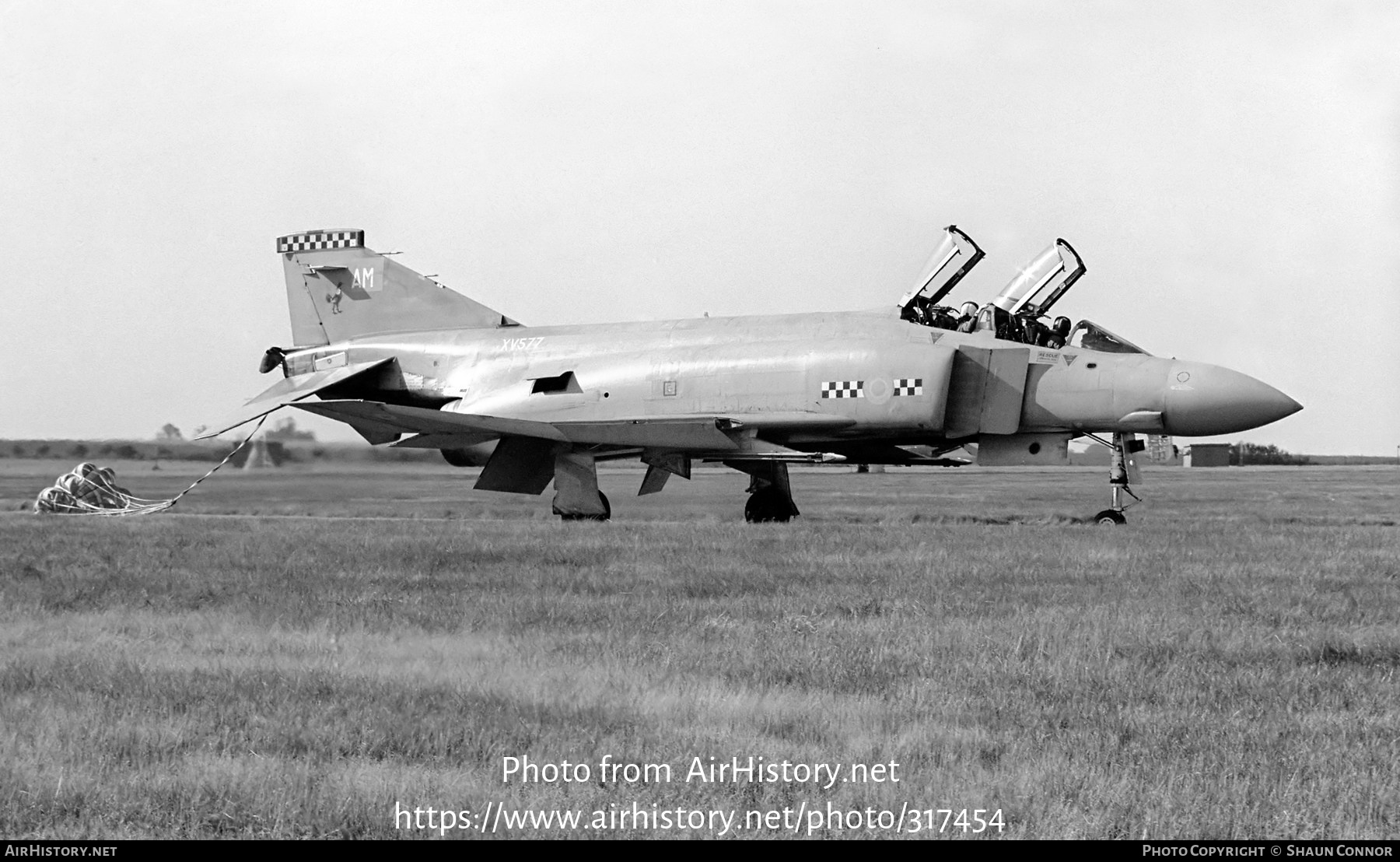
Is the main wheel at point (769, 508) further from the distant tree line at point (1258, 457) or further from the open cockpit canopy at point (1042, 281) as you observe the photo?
the distant tree line at point (1258, 457)

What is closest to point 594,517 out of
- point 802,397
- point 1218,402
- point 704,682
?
point 802,397

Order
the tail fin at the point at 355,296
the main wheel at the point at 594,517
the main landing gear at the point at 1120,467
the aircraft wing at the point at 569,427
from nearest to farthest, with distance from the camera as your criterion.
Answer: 1. the main landing gear at the point at 1120,467
2. the aircraft wing at the point at 569,427
3. the main wheel at the point at 594,517
4. the tail fin at the point at 355,296

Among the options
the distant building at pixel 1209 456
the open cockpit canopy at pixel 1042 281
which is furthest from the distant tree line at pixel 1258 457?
the open cockpit canopy at pixel 1042 281

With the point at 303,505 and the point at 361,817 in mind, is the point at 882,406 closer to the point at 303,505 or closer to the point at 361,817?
the point at 303,505

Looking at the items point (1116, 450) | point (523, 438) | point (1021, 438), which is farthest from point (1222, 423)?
point (523, 438)

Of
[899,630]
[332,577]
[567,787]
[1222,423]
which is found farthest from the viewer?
[1222,423]

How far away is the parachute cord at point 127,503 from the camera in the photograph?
1806cm

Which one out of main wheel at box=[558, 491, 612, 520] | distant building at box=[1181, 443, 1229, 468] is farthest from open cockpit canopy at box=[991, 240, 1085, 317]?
distant building at box=[1181, 443, 1229, 468]

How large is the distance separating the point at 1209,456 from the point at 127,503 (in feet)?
173

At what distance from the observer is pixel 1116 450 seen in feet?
48.2

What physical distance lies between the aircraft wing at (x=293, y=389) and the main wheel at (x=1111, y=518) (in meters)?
9.89

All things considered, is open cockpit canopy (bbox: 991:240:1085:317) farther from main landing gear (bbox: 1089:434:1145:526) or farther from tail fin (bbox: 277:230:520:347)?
tail fin (bbox: 277:230:520:347)

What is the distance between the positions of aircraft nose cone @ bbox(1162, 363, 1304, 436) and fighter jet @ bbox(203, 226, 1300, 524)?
0.02 metres
